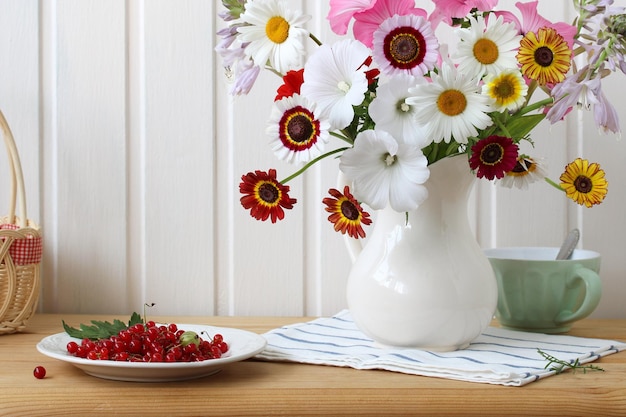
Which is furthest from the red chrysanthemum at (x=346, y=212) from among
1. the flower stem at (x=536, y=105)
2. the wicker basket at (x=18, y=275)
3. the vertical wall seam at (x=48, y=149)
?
the vertical wall seam at (x=48, y=149)

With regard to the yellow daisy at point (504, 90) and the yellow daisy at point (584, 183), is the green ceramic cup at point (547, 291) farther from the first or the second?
the yellow daisy at point (504, 90)

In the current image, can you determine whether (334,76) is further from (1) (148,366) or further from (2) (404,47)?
(1) (148,366)

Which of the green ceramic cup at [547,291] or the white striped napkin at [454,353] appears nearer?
the white striped napkin at [454,353]

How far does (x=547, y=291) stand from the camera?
3.39 ft

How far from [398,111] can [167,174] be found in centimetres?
55

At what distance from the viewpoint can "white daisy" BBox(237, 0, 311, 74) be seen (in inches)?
33.1

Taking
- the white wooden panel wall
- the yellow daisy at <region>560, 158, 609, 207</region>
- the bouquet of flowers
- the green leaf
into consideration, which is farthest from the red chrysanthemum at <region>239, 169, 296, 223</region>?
the white wooden panel wall

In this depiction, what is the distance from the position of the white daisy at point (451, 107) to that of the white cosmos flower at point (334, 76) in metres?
0.07

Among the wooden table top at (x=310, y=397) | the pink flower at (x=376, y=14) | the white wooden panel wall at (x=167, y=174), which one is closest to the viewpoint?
the wooden table top at (x=310, y=397)

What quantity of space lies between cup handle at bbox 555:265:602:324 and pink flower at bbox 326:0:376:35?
437 mm

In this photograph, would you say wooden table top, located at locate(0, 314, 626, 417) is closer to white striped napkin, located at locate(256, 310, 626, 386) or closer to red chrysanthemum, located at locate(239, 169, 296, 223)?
white striped napkin, located at locate(256, 310, 626, 386)

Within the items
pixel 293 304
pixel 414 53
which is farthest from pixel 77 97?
pixel 414 53

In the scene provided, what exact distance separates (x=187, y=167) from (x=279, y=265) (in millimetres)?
212

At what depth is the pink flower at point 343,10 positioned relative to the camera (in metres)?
0.88
